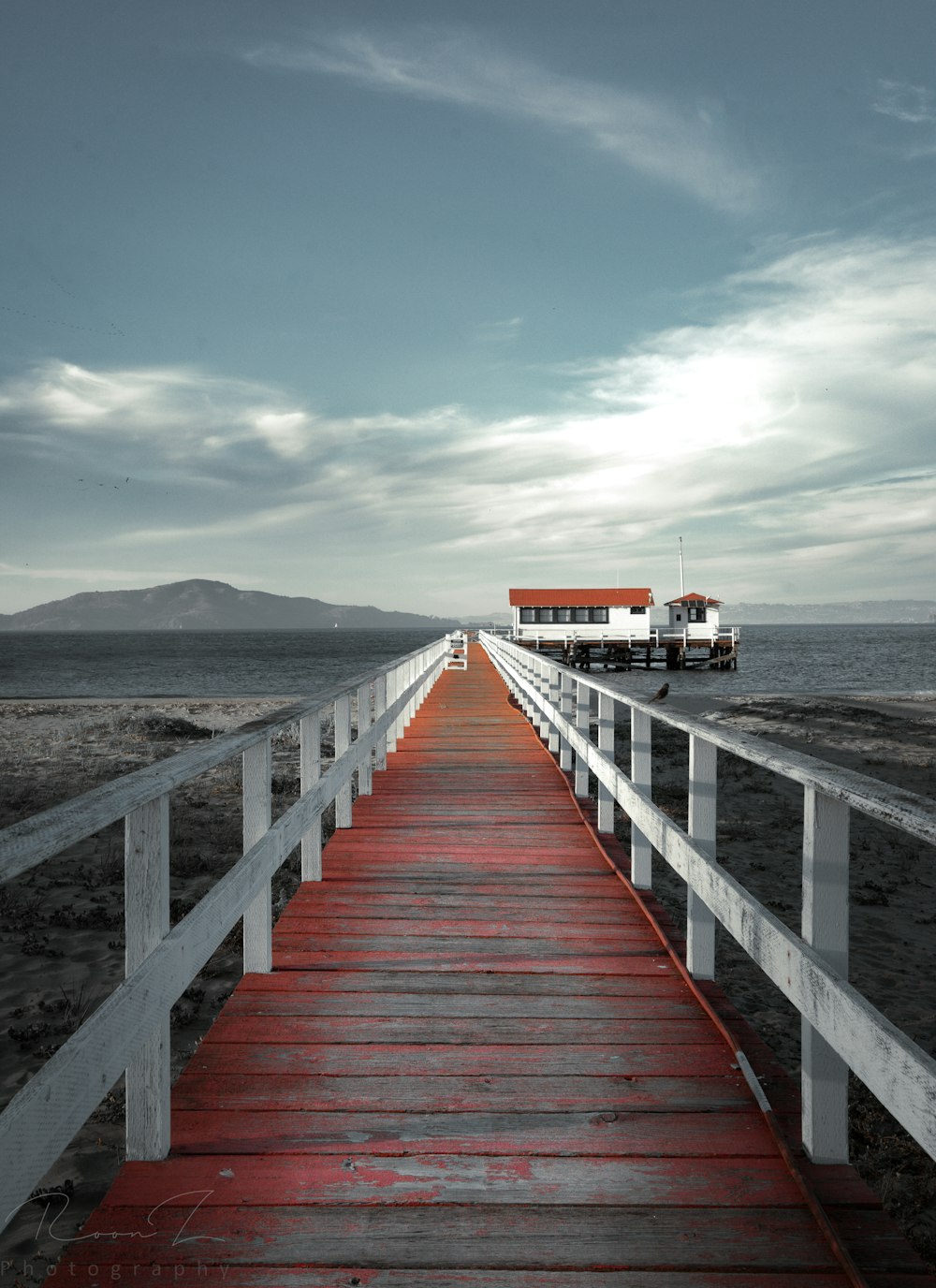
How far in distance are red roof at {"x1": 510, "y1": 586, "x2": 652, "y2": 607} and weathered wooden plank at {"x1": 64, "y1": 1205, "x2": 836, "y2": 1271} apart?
60.6m

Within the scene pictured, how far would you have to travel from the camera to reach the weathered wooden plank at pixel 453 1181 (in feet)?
7.86

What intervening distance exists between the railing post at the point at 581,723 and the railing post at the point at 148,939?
546 centimetres

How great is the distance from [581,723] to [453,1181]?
18.8 ft

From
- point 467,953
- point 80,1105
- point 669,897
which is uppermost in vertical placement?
point 80,1105

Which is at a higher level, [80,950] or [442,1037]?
[442,1037]

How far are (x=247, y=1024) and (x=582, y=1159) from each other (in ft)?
5.17

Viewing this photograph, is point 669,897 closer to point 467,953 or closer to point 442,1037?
point 467,953

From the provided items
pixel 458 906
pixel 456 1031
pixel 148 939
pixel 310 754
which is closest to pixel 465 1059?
pixel 456 1031

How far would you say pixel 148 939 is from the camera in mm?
2459

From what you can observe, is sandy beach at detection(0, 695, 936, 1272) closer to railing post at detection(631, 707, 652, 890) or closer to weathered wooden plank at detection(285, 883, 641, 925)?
weathered wooden plank at detection(285, 883, 641, 925)

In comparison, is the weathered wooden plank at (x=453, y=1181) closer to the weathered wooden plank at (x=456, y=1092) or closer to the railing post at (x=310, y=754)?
the weathered wooden plank at (x=456, y=1092)

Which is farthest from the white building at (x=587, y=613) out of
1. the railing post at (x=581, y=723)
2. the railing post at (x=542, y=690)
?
the railing post at (x=581, y=723)

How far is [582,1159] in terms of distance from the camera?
8.48 feet

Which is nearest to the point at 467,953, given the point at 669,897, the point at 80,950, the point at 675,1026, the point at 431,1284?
the point at 675,1026
